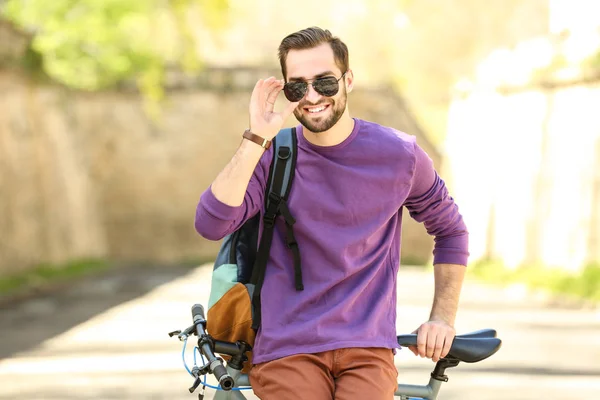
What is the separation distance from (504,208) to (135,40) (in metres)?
10.4

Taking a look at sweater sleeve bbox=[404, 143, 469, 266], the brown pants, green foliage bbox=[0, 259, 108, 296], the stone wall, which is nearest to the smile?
sweater sleeve bbox=[404, 143, 469, 266]

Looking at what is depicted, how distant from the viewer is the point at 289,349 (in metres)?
3.33

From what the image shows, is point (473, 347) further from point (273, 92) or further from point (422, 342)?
point (273, 92)

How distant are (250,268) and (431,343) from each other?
0.58 meters

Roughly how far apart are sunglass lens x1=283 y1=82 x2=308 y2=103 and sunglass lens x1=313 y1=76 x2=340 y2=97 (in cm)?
4

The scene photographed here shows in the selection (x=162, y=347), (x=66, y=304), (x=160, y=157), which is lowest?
(x=162, y=347)

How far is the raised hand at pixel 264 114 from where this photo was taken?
3.32m

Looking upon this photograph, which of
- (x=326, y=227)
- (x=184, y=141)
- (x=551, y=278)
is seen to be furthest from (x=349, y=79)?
(x=184, y=141)

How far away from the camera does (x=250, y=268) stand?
350cm

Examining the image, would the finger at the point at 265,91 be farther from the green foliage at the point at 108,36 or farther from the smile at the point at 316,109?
the green foliage at the point at 108,36

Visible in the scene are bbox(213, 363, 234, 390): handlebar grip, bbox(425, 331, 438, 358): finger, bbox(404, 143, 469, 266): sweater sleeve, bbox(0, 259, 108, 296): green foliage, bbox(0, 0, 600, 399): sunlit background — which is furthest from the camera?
bbox(0, 0, 600, 399): sunlit background

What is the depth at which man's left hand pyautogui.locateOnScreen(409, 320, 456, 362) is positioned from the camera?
3480 millimetres

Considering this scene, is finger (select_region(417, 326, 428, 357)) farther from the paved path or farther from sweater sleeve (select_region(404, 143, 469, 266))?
the paved path

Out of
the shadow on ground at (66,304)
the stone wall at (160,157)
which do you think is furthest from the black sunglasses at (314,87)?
the stone wall at (160,157)
